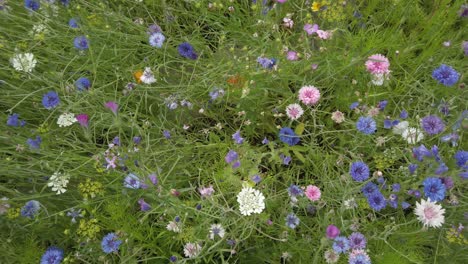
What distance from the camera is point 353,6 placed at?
2.05m

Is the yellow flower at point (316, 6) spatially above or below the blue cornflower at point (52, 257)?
above

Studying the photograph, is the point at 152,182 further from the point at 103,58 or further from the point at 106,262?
the point at 103,58

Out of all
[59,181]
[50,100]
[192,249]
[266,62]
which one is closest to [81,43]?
[50,100]

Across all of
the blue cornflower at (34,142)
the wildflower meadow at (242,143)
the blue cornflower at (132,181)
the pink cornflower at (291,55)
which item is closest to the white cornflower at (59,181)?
the wildflower meadow at (242,143)

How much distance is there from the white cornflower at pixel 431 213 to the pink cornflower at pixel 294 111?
612mm

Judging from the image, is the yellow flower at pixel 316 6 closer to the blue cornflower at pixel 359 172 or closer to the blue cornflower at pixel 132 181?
the blue cornflower at pixel 359 172

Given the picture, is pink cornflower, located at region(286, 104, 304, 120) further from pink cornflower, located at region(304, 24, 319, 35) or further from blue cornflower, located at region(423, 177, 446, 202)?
blue cornflower, located at region(423, 177, 446, 202)

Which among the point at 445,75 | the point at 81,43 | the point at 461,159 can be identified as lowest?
the point at 81,43

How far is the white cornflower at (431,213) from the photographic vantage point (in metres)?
1.23

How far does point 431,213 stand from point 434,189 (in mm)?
80

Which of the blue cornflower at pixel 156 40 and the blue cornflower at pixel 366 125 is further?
the blue cornflower at pixel 156 40

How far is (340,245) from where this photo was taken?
1.28m

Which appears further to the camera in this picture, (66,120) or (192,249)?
→ (66,120)

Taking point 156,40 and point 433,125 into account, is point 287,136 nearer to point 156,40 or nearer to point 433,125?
point 433,125
